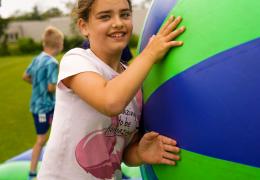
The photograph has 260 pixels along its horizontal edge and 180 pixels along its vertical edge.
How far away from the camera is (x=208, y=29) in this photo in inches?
67.9

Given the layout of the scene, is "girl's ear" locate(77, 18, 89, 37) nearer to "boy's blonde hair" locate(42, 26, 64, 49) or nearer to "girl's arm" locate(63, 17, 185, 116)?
"girl's arm" locate(63, 17, 185, 116)

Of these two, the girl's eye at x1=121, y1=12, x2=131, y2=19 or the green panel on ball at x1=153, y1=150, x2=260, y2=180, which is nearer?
the green panel on ball at x1=153, y1=150, x2=260, y2=180

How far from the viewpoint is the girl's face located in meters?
1.97

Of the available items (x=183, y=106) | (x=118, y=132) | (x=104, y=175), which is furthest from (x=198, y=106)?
(x=104, y=175)

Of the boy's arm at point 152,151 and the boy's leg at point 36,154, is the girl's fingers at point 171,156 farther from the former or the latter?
the boy's leg at point 36,154

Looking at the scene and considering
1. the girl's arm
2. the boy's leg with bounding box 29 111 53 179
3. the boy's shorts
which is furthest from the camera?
the boy's shorts

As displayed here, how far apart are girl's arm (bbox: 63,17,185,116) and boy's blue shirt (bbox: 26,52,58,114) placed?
292cm

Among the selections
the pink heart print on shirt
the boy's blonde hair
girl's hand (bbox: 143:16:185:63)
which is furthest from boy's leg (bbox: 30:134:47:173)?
girl's hand (bbox: 143:16:185:63)

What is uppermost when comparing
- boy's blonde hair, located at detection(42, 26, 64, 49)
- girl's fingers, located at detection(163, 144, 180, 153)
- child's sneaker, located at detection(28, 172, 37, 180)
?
girl's fingers, located at detection(163, 144, 180, 153)

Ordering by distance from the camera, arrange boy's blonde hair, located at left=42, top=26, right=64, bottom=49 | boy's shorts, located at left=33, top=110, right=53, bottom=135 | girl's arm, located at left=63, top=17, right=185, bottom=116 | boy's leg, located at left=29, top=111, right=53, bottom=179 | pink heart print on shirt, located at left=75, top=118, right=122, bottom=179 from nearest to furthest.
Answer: girl's arm, located at left=63, top=17, right=185, bottom=116 < pink heart print on shirt, located at left=75, top=118, right=122, bottom=179 < boy's leg, located at left=29, top=111, right=53, bottom=179 < boy's shorts, located at left=33, top=110, right=53, bottom=135 < boy's blonde hair, located at left=42, top=26, right=64, bottom=49

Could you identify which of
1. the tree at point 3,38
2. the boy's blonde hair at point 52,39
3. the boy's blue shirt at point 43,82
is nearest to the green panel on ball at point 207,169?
the boy's blue shirt at point 43,82

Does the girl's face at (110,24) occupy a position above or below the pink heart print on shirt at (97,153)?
above

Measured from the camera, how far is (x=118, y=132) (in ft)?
7.16

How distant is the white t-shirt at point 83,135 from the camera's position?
206cm
